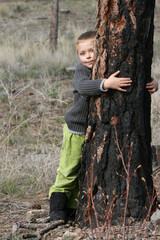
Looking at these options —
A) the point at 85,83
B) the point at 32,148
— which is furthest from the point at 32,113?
the point at 85,83

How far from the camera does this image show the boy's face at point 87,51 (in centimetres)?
277

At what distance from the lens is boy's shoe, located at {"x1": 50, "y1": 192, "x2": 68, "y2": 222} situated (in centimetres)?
282

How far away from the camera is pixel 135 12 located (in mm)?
2357

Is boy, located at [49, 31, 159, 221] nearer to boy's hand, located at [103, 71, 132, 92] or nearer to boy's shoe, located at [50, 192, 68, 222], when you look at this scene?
boy's shoe, located at [50, 192, 68, 222]

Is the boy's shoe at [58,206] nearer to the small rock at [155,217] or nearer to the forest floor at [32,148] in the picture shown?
the forest floor at [32,148]

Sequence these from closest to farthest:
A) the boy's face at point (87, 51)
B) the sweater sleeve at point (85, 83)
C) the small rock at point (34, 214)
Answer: the sweater sleeve at point (85, 83) → the boy's face at point (87, 51) → the small rock at point (34, 214)

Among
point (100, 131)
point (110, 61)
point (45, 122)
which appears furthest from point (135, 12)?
point (45, 122)

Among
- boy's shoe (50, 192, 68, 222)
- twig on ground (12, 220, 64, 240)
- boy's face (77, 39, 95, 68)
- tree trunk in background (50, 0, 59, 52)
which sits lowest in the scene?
twig on ground (12, 220, 64, 240)

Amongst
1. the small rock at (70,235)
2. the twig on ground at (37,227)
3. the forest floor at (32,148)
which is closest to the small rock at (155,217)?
the forest floor at (32,148)

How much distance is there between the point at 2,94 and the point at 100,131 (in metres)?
4.66

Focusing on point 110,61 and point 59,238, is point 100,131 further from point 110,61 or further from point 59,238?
point 59,238

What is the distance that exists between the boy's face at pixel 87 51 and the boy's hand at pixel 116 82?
0.44 m

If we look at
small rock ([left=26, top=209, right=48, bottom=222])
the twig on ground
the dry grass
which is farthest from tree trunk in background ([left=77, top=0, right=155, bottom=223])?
the dry grass

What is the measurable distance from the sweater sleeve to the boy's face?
50 millimetres
